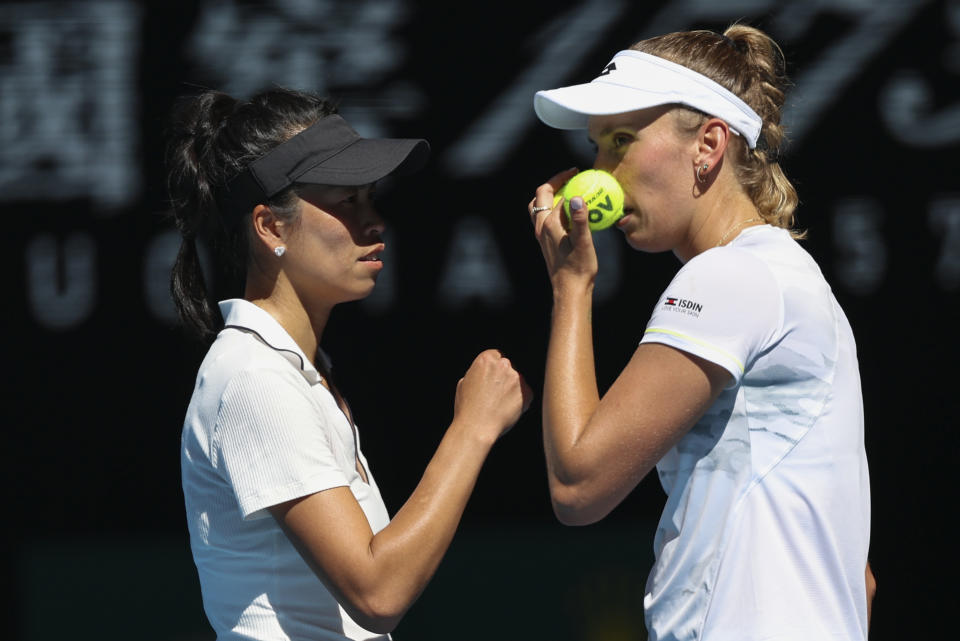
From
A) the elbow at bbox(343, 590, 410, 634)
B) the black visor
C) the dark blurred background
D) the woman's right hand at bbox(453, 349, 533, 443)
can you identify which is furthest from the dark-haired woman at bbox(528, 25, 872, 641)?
the dark blurred background

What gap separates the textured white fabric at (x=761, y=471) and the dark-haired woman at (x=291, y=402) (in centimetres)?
34

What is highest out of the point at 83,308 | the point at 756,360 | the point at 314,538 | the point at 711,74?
the point at 711,74

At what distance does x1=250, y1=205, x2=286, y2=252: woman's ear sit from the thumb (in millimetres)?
505

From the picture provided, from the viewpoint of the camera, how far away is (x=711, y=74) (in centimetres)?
192

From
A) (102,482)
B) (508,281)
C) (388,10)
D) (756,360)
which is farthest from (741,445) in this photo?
(102,482)

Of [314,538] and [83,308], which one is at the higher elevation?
[314,538]

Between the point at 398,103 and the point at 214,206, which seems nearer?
the point at 214,206

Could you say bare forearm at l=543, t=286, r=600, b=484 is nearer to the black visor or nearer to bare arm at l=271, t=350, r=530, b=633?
bare arm at l=271, t=350, r=530, b=633

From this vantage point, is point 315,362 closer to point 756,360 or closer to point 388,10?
point 756,360

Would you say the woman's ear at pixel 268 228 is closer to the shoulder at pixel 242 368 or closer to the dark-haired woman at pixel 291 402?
the dark-haired woman at pixel 291 402

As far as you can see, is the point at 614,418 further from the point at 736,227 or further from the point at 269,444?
the point at 269,444

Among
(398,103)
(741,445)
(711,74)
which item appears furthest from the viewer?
(398,103)

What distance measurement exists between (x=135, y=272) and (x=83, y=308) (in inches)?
7.5

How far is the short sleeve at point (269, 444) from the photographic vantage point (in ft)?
5.85
